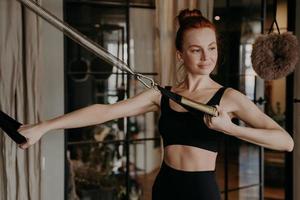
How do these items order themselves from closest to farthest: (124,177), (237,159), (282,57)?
(282,57), (124,177), (237,159)

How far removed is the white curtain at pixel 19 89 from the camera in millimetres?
2090

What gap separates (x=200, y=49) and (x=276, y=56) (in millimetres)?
458

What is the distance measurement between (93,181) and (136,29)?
0.93m

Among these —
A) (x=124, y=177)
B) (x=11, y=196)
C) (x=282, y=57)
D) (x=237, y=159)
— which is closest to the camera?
(x=282, y=57)

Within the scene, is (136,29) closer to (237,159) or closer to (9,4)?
(9,4)

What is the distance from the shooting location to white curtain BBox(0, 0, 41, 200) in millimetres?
2090

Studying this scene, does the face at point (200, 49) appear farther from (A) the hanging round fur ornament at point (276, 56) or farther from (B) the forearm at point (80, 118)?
(A) the hanging round fur ornament at point (276, 56)

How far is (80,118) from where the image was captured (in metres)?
1.49

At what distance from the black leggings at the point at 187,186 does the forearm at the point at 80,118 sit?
26cm

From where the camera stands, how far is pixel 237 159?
11.8ft

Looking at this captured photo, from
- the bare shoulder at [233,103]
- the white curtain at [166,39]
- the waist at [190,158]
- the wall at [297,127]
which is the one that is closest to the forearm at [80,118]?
the waist at [190,158]

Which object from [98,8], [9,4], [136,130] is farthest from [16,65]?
[136,130]

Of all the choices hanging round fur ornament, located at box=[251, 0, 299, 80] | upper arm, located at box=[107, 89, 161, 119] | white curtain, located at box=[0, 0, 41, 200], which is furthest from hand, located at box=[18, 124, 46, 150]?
hanging round fur ornament, located at box=[251, 0, 299, 80]

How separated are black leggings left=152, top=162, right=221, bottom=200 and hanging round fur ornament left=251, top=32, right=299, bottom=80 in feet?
1.67
